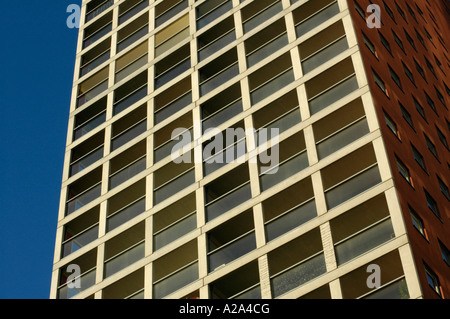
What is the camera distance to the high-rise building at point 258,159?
30.1 metres

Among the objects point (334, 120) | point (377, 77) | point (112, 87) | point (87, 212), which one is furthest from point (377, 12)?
point (87, 212)

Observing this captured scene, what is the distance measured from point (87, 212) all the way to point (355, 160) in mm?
13333

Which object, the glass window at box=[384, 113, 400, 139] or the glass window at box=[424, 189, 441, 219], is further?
the glass window at box=[384, 113, 400, 139]

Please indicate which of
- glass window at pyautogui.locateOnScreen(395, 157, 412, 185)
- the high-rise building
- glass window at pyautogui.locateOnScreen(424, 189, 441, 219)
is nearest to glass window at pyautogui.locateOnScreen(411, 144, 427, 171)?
the high-rise building

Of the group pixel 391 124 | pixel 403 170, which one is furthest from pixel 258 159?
pixel 403 170

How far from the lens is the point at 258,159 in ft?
114

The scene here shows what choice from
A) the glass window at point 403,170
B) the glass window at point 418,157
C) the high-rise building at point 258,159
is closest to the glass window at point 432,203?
the high-rise building at point 258,159

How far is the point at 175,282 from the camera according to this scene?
33250 mm

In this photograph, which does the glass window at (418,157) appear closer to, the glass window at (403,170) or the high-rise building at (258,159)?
the high-rise building at (258,159)

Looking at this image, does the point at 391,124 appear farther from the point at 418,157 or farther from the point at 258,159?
the point at 258,159

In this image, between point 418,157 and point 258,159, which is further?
point 418,157

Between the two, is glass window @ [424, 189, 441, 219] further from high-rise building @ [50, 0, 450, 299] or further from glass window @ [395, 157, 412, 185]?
glass window @ [395, 157, 412, 185]

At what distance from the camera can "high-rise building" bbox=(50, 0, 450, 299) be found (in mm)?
30125

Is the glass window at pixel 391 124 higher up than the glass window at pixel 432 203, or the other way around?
the glass window at pixel 391 124
